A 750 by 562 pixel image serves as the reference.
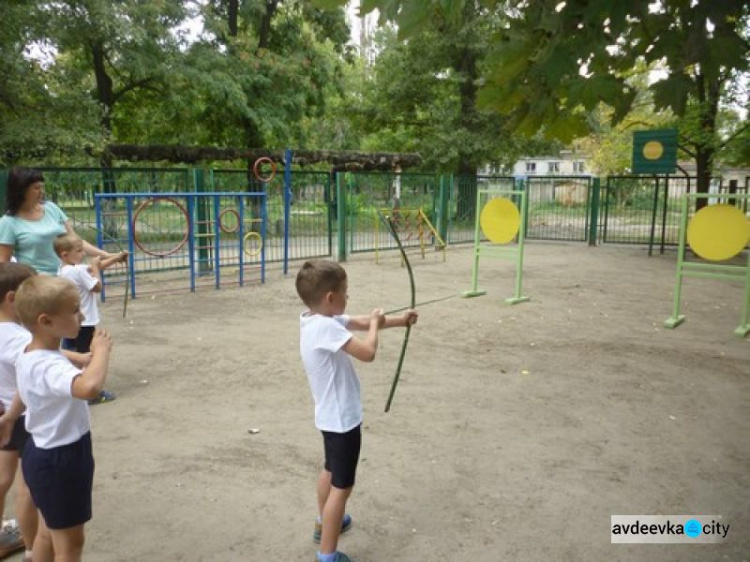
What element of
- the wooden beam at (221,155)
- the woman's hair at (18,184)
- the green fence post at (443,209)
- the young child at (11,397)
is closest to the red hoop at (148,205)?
the woman's hair at (18,184)

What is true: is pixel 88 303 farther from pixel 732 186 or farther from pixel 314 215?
pixel 732 186

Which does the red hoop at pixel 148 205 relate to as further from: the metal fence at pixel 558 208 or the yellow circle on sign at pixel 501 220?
the metal fence at pixel 558 208

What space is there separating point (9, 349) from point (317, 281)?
1.21 metres

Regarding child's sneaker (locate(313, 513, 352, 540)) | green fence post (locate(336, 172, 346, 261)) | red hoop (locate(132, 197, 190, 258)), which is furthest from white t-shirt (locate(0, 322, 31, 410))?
green fence post (locate(336, 172, 346, 261))

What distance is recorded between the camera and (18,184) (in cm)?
360

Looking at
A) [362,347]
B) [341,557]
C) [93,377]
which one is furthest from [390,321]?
[93,377]

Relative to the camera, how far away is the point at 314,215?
Result: 13.4 meters

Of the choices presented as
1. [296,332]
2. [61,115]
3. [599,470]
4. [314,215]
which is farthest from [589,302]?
[61,115]

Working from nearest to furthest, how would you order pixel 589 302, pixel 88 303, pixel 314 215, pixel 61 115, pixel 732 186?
pixel 88 303
pixel 589 302
pixel 61 115
pixel 314 215
pixel 732 186

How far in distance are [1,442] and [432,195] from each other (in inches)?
563

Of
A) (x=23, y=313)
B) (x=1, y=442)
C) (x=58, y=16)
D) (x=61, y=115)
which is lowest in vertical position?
(x=1, y=442)

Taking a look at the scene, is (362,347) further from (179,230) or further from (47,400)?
(179,230)

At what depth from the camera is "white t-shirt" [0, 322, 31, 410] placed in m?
2.29

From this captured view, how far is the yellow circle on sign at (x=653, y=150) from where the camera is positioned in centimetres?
1430
